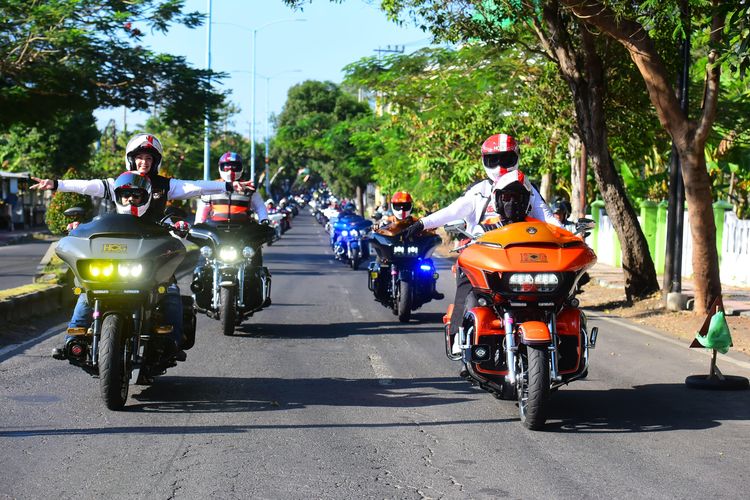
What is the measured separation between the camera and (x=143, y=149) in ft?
27.6

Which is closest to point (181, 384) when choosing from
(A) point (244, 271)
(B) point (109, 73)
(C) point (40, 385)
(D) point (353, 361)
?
(C) point (40, 385)

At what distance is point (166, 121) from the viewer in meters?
28.6

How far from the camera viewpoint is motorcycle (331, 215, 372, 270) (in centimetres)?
2586

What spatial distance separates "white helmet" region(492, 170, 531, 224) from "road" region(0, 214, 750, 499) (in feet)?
4.60

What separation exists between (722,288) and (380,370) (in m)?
12.4

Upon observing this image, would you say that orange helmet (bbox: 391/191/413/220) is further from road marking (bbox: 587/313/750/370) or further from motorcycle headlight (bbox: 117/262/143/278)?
motorcycle headlight (bbox: 117/262/143/278)

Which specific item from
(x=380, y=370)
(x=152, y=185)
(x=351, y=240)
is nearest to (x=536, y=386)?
(x=380, y=370)

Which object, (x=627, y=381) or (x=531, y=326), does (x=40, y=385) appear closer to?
(x=531, y=326)

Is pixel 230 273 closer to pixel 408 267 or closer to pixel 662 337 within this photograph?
pixel 408 267

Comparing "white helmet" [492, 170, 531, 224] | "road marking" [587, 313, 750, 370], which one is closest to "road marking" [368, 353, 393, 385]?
"white helmet" [492, 170, 531, 224]

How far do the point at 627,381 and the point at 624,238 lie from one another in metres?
8.17

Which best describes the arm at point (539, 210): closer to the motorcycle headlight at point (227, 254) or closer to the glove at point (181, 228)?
the glove at point (181, 228)

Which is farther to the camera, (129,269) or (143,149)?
(143,149)

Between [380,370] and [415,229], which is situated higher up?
[415,229]
